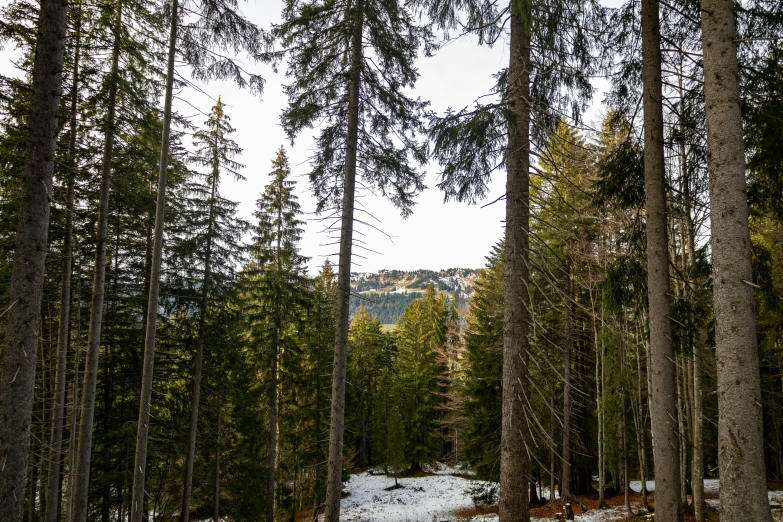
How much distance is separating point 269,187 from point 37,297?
479 inches

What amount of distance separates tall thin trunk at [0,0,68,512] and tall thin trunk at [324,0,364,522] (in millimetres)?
4594

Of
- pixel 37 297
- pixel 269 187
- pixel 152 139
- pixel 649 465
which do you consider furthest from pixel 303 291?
pixel 649 465

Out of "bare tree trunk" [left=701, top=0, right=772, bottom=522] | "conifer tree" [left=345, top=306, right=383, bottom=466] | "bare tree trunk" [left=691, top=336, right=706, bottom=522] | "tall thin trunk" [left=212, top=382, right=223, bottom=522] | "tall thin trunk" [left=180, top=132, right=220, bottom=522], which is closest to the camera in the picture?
"bare tree trunk" [left=701, top=0, right=772, bottom=522]

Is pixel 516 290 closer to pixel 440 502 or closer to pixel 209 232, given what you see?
pixel 209 232

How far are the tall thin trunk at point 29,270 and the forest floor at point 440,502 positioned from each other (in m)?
13.8

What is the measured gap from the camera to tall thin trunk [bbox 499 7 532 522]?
5.39m

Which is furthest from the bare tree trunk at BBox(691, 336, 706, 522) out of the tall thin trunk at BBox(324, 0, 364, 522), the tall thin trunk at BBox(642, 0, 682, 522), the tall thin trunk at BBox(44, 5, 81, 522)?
the tall thin trunk at BBox(44, 5, 81, 522)

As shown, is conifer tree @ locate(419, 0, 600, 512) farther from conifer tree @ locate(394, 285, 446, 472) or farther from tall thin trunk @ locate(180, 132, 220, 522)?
conifer tree @ locate(394, 285, 446, 472)

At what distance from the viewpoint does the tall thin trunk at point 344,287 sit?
780 centimetres

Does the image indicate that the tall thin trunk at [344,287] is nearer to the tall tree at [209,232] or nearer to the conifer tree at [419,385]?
the tall tree at [209,232]

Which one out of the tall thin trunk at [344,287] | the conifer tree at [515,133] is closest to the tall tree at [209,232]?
the tall thin trunk at [344,287]

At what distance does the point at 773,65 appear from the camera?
17.5 feet

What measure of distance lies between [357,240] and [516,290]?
12.8 feet

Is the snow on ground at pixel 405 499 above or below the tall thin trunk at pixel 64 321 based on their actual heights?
below
